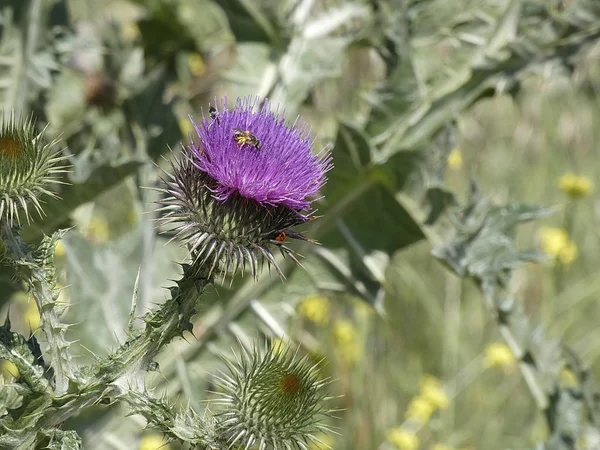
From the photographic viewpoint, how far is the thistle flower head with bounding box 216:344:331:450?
6.05ft

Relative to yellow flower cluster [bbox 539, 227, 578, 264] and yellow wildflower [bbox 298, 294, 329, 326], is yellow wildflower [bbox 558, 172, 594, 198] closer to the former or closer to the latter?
yellow flower cluster [bbox 539, 227, 578, 264]

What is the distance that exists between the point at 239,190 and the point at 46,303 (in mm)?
537

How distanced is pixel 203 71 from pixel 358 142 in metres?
2.78

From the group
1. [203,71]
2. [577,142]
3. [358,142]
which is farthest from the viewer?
[577,142]

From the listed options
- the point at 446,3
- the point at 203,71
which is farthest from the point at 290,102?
the point at 203,71

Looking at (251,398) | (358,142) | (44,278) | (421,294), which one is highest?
(44,278)

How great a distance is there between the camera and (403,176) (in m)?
3.18

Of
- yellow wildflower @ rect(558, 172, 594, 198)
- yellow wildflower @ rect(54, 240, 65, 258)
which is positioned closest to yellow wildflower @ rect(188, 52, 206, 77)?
yellow wildflower @ rect(54, 240, 65, 258)

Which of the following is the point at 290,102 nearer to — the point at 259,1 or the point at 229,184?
the point at 259,1

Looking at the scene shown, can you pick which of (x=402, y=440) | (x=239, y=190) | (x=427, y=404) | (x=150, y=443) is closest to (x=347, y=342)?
(x=427, y=404)

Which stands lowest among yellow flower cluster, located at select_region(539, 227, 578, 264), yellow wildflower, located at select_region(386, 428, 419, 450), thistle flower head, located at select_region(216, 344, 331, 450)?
yellow flower cluster, located at select_region(539, 227, 578, 264)

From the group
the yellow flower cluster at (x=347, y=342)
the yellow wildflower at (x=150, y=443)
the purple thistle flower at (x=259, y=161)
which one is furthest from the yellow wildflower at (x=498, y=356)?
the purple thistle flower at (x=259, y=161)

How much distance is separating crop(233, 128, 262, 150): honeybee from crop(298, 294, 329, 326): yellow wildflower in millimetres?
2565

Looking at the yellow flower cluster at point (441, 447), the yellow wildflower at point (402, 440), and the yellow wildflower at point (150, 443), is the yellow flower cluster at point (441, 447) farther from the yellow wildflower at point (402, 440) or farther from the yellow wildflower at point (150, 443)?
the yellow wildflower at point (150, 443)
